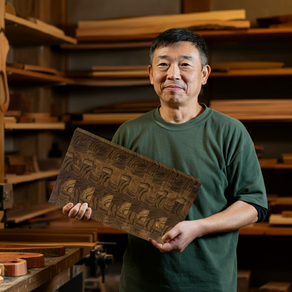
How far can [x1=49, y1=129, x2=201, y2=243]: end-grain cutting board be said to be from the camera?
127 cm

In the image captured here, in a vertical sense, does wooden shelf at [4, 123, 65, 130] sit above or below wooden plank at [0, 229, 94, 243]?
above

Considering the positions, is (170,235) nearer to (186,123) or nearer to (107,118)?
(186,123)

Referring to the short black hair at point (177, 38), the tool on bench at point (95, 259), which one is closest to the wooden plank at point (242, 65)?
the short black hair at point (177, 38)

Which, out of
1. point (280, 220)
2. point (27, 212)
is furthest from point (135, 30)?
point (280, 220)

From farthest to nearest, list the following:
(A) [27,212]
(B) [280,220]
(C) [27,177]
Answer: (B) [280,220] → (A) [27,212] → (C) [27,177]

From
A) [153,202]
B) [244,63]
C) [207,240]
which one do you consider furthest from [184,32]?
[244,63]

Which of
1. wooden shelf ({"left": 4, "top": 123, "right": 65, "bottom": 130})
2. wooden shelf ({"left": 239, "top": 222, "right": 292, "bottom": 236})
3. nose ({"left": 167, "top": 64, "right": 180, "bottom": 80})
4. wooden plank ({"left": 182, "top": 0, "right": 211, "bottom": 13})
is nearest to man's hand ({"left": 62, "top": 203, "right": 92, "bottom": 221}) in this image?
nose ({"left": 167, "top": 64, "right": 180, "bottom": 80})

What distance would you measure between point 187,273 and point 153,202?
0.25 m

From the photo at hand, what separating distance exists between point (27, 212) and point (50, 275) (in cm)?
156

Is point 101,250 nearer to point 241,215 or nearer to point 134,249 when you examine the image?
point 134,249

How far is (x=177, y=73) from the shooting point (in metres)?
1.32

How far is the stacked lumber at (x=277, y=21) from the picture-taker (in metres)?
2.97

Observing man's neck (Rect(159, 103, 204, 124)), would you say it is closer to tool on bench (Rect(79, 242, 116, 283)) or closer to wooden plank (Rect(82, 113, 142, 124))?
tool on bench (Rect(79, 242, 116, 283))

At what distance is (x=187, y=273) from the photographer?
4.22ft
